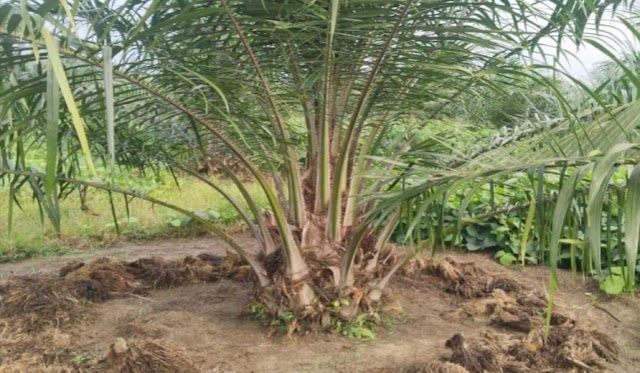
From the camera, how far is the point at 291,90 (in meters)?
2.04

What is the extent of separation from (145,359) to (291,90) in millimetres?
1044

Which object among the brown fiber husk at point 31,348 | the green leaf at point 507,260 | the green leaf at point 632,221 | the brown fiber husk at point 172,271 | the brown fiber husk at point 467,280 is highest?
the green leaf at point 632,221

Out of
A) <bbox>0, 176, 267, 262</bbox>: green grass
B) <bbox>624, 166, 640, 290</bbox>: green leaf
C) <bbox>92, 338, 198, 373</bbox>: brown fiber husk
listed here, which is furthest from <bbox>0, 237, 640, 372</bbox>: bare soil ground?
<bbox>624, 166, 640, 290</bbox>: green leaf

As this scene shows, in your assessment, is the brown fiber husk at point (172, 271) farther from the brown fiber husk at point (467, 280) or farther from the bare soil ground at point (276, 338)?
the brown fiber husk at point (467, 280)

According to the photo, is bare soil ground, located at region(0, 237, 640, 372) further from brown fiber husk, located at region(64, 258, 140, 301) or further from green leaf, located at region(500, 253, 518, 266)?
green leaf, located at region(500, 253, 518, 266)

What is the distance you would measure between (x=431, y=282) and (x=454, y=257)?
0.76m

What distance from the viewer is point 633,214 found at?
0.84 metres

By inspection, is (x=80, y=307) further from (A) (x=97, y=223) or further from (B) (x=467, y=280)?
(A) (x=97, y=223)

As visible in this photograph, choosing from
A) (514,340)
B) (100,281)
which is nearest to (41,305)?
(100,281)

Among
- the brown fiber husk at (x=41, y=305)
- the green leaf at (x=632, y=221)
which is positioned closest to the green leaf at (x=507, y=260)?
the brown fiber husk at (x=41, y=305)

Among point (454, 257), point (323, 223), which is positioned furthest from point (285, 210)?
point (454, 257)

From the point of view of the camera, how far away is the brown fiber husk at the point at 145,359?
2.01 metres

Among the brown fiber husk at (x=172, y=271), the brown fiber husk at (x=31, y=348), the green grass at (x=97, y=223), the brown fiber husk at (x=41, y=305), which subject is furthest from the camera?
the green grass at (x=97, y=223)

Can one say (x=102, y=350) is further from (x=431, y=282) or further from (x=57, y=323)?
(x=431, y=282)
